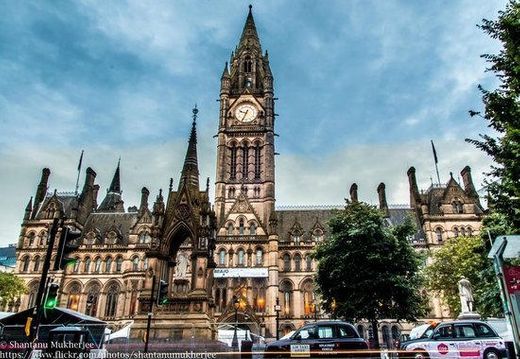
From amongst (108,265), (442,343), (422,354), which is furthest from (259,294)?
(442,343)

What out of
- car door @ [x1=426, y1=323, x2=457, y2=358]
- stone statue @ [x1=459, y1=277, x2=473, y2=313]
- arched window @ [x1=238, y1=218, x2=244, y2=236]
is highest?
arched window @ [x1=238, y1=218, x2=244, y2=236]

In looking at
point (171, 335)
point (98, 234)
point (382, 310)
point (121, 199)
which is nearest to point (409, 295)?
point (382, 310)

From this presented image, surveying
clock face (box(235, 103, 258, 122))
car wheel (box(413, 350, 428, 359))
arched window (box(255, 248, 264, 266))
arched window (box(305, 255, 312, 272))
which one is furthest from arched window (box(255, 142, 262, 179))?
car wheel (box(413, 350, 428, 359))

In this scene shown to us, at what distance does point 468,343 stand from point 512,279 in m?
9.11

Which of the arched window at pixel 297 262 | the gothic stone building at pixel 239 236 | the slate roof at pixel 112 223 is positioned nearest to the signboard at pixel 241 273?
the gothic stone building at pixel 239 236

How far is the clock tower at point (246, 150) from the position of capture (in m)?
50.0

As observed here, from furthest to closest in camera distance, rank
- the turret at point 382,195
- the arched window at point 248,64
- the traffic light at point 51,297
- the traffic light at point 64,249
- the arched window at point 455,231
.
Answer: the arched window at point 248,64
the turret at point 382,195
the arched window at point 455,231
the traffic light at point 64,249
the traffic light at point 51,297

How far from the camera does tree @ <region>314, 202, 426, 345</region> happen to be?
24781 mm

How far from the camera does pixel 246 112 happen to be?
6025 centimetres

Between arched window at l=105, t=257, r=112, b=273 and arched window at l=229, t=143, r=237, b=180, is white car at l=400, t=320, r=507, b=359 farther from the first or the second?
arched window at l=105, t=257, r=112, b=273

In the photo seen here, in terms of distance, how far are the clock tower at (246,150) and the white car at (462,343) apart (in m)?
34.4

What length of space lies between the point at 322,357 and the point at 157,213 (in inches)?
508

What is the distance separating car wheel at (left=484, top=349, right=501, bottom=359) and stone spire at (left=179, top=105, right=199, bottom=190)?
1700 cm

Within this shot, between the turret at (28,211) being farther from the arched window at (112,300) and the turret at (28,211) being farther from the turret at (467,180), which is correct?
the turret at (467,180)
